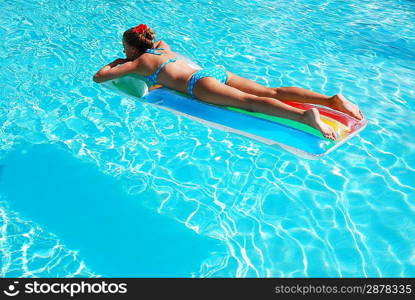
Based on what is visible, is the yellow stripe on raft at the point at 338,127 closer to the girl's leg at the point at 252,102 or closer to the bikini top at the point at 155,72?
the girl's leg at the point at 252,102

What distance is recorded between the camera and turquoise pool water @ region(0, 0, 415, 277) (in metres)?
3.78

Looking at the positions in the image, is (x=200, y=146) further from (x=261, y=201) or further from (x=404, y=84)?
(x=404, y=84)

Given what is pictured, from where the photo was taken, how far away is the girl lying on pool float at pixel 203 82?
4.01 m

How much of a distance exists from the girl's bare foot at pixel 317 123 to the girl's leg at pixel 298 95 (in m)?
0.40

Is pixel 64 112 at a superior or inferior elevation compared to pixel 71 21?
inferior

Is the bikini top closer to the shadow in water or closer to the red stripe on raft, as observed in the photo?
the shadow in water

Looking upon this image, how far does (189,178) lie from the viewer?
456 centimetres

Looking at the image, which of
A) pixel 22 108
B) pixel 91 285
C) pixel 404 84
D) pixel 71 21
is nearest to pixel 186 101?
pixel 91 285

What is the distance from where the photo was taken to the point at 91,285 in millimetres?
3449

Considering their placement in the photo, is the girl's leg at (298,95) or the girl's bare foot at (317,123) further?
the girl's leg at (298,95)

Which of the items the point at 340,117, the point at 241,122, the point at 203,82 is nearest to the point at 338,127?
the point at 340,117

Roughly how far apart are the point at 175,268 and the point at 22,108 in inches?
112

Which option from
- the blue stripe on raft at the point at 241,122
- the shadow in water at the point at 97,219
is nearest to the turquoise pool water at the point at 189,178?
the shadow in water at the point at 97,219

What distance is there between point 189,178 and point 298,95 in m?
1.29
